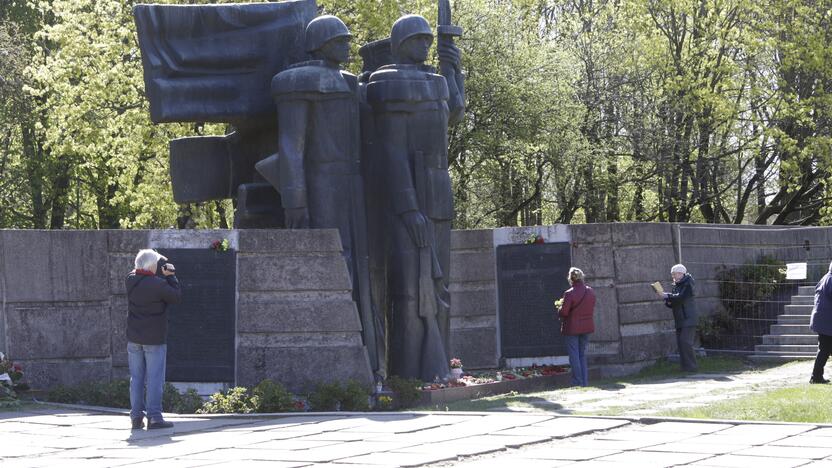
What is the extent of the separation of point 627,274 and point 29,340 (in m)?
8.49

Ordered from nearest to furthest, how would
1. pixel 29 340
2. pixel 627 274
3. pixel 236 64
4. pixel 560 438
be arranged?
Result: pixel 560 438 < pixel 29 340 < pixel 236 64 < pixel 627 274

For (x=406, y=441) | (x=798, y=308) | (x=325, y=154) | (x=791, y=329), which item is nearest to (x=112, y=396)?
(x=325, y=154)

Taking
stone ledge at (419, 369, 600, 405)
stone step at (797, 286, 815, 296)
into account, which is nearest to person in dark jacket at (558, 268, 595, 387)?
stone ledge at (419, 369, 600, 405)

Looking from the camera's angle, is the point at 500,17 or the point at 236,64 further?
the point at 500,17

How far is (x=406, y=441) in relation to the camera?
968 cm

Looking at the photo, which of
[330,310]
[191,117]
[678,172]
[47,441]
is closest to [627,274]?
[330,310]

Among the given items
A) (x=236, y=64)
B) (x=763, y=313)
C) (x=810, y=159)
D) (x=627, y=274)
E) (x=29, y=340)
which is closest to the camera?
(x=29, y=340)

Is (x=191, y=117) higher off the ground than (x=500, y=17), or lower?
lower

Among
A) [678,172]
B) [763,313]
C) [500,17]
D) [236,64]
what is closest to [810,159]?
[678,172]

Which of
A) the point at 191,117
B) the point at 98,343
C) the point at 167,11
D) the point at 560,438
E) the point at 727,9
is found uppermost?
the point at 727,9

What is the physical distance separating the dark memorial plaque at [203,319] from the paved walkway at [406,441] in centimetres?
165

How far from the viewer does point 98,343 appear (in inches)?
536

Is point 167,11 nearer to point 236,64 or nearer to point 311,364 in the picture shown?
point 236,64

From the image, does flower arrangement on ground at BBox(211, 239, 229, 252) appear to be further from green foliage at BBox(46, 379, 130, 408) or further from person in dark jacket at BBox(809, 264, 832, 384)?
person in dark jacket at BBox(809, 264, 832, 384)
